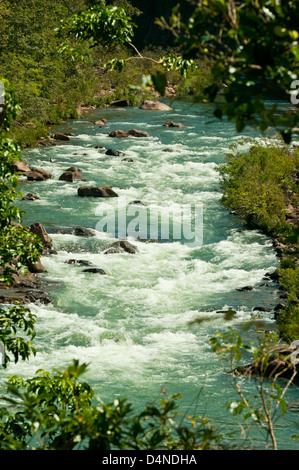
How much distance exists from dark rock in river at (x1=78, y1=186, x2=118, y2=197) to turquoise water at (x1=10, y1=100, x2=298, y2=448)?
13.9 inches

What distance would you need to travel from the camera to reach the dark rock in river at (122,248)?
14617 millimetres

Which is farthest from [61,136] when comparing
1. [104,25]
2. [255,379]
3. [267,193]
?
[255,379]

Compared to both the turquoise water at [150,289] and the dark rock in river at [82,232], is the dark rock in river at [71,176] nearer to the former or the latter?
the turquoise water at [150,289]

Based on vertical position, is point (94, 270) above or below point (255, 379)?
below

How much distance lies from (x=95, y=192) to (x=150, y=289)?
7148 mm

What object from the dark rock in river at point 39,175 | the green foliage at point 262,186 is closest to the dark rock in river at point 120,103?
the dark rock in river at point 39,175

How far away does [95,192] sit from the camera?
62.7ft

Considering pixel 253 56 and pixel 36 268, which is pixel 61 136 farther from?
pixel 253 56

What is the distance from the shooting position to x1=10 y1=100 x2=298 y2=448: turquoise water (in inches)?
355

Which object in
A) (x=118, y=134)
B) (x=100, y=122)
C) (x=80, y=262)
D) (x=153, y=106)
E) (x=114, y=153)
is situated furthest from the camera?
(x=153, y=106)

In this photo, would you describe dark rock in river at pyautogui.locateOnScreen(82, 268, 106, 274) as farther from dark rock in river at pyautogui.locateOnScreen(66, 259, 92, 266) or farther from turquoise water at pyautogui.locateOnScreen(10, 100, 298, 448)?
dark rock in river at pyautogui.locateOnScreen(66, 259, 92, 266)

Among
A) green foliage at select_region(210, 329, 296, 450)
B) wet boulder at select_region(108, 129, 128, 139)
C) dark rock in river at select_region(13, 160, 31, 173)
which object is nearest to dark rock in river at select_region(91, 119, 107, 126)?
wet boulder at select_region(108, 129, 128, 139)
